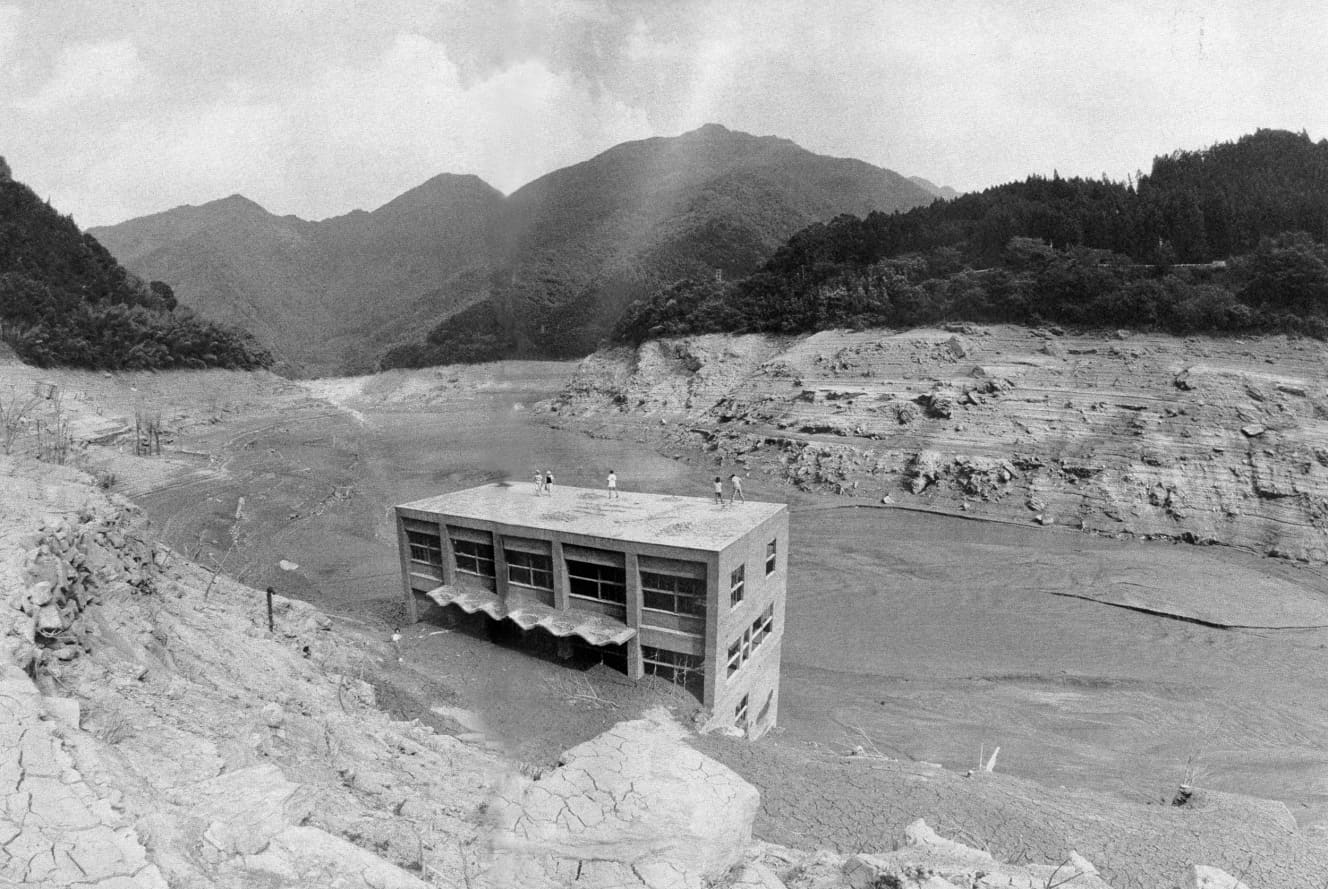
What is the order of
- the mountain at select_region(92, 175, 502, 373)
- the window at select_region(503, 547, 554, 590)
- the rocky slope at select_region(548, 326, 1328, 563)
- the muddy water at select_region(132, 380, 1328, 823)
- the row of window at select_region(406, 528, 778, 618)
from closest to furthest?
1. the row of window at select_region(406, 528, 778, 618)
2. the window at select_region(503, 547, 554, 590)
3. the muddy water at select_region(132, 380, 1328, 823)
4. the rocky slope at select_region(548, 326, 1328, 563)
5. the mountain at select_region(92, 175, 502, 373)

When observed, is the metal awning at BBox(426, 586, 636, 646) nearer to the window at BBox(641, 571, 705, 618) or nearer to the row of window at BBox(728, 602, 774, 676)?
the window at BBox(641, 571, 705, 618)

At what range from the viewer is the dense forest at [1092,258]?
42.8 meters

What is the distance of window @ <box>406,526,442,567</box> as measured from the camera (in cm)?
2098

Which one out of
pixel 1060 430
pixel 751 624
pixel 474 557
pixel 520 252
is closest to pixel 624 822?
pixel 751 624

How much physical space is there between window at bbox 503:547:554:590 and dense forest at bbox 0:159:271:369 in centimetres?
5701

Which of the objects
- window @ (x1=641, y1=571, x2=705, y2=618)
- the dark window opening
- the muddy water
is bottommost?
the muddy water

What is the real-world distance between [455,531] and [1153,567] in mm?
30948

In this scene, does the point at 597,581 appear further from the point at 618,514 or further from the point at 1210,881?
the point at 1210,881

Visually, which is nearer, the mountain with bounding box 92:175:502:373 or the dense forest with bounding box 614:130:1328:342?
the dense forest with bounding box 614:130:1328:342

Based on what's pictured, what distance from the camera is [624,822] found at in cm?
737

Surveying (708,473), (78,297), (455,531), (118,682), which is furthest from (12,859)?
(78,297)

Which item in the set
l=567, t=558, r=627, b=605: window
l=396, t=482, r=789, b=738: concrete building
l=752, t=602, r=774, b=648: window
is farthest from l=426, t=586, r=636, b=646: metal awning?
l=752, t=602, r=774, b=648: window

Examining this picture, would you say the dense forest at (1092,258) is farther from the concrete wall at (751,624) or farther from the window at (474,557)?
the window at (474,557)

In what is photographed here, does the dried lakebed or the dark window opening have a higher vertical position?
the dark window opening
